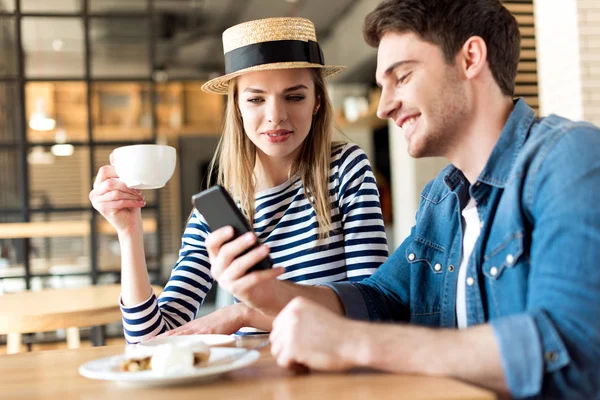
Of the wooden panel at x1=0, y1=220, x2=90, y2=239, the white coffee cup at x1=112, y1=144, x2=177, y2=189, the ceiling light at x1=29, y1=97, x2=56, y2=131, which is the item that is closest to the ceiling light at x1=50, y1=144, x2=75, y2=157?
the ceiling light at x1=29, y1=97, x2=56, y2=131

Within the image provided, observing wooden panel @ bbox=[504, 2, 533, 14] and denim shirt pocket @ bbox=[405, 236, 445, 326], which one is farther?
wooden panel @ bbox=[504, 2, 533, 14]

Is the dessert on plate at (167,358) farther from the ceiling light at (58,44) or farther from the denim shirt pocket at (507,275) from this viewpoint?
the ceiling light at (58,44)

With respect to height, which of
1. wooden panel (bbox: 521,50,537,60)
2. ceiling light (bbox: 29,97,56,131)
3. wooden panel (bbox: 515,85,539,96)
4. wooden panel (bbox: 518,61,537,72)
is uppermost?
wooden panel (bbox: 521,50,537,60)

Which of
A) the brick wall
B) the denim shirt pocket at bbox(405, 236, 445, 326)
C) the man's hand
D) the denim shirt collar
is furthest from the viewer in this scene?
the brick wall

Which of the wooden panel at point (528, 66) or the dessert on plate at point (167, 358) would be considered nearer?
the dessert on plate at point (167, 358)

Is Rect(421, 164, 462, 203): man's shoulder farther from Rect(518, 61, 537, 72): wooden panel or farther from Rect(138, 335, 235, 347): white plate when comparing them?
Rect(518, 61, 537, 72): wooden panel

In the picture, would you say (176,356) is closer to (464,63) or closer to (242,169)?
(464,63)

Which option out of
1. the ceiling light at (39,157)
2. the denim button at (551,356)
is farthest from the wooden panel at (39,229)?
the denim button at (551,356)

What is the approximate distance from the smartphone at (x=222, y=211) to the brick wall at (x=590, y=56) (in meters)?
3.35

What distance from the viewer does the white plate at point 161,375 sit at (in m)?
0.94

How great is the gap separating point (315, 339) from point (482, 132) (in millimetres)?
541

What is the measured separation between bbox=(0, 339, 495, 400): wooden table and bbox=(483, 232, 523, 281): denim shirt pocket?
314 millimetres

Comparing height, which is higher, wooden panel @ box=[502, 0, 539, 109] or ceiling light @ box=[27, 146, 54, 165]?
wooden panel @ box=[502, 0, 539, 109]

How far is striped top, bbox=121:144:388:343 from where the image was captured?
5.77ft
